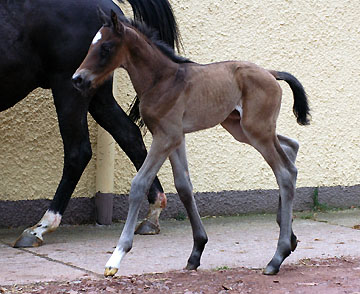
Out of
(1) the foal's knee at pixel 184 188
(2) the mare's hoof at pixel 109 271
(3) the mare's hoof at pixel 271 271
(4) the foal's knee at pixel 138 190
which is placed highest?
(4) the foal's knee at pixel 138 190

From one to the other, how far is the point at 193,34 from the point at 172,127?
2.57m

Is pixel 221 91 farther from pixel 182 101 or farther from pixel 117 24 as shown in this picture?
pixel 117 24

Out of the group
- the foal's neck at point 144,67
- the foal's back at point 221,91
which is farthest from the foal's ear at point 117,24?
the foal's back at point 221,91

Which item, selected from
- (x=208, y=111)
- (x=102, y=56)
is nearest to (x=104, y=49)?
(x=102, y=56)

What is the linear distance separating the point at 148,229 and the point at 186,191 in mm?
1527

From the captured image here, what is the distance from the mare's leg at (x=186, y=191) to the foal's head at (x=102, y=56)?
2.03ft

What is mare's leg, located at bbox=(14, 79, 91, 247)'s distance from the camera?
4.81 metres

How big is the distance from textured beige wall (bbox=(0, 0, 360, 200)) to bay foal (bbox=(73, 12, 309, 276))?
2007mm

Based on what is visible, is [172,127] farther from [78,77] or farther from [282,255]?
[282,255]

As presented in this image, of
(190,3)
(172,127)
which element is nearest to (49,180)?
(190,3)

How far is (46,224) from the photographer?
192 inches

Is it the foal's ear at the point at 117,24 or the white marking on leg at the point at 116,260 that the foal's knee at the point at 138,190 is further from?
the foal's ear at the point at 117,24

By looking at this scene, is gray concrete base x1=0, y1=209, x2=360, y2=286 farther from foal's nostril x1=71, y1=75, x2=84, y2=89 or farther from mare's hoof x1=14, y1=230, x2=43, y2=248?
foal's nostril x1=71, y1=75, x2=84, y2=89

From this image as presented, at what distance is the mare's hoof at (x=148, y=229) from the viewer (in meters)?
5.29
